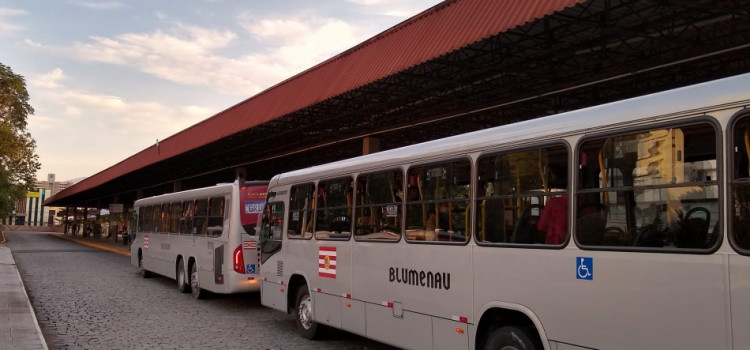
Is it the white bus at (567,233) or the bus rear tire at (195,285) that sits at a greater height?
the white bus at (567,233)

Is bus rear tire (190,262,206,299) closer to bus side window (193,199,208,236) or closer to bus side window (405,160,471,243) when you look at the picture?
bus side window (193,199,208,236)

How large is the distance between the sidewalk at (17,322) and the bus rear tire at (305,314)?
3.50 metres

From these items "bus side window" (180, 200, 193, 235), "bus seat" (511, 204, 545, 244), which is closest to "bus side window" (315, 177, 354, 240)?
"bus seat" (511, 204, 545, 244)

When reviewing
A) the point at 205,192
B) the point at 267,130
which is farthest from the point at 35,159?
the point at 205,192

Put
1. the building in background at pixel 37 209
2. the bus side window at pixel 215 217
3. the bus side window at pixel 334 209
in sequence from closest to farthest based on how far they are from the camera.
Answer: the bus side window at pixel 334 209 < the bus side window at pixel 215 217 < the building in background at pixel 37 209

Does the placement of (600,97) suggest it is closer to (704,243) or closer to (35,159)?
(704,243)

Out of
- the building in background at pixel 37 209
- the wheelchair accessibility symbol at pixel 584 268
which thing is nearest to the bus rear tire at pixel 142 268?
the wheelchair accessibility symbol at pixel 584 268

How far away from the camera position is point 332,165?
8633mm

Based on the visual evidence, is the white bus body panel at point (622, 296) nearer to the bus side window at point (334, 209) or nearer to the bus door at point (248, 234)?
the bus side window at point (334, 209)

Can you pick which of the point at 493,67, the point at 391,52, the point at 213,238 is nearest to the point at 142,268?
the point at 213,238

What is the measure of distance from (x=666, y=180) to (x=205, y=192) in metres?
11.4

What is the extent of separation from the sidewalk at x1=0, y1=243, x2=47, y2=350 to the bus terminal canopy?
8.25 metres

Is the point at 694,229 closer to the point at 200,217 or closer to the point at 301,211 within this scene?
the point at 301,211

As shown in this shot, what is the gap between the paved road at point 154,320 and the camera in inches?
337
